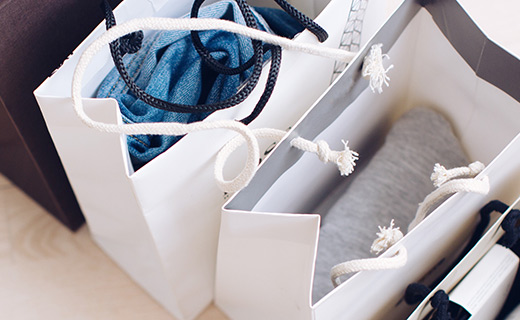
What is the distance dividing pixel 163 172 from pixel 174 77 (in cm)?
13

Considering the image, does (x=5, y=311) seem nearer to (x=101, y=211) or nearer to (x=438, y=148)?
(x=101, y=211)

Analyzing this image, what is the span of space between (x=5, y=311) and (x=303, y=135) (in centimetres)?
42

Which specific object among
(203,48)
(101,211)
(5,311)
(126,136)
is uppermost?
(203,48)

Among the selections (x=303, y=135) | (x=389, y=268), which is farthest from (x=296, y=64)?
(x=389, y=268)

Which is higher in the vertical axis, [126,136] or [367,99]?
[367,99]

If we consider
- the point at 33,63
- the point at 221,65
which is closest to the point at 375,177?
the point at 221,65

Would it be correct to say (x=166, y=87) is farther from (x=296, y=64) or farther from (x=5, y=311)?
(x=5, y=311)

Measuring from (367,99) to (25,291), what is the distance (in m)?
0.46

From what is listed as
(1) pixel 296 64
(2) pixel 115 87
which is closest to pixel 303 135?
(1) pixel 296 64

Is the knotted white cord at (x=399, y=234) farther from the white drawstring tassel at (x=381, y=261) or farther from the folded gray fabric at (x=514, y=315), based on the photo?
the folded gray fabric at (x=514, y=315)

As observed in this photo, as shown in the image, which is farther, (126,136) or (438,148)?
(438,148)

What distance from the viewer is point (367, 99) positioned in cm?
66

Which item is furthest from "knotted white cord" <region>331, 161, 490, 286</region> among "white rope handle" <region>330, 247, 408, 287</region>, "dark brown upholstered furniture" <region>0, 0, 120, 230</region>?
"dark brown upholstered furniture" <region>0, 0, 120, 230</region>

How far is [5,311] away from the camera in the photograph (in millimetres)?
694
